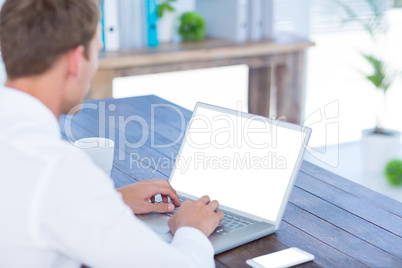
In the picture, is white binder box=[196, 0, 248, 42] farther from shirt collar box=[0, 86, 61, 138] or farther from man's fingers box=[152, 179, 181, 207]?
shirt collar box=[0, 86, 61, 138]

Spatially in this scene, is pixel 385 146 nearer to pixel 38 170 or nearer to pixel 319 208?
pixel 319 208

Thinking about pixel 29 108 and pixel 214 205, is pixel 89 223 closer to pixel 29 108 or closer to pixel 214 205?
pixel 29 108

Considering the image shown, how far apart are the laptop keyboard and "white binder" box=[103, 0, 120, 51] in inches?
73.8

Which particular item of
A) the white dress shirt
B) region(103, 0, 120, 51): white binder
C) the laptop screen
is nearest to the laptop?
the laptop screen

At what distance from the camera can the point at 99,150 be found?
138 cm

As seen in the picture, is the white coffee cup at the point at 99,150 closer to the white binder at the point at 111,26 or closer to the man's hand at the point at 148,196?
the man's hand at the point at 148,196

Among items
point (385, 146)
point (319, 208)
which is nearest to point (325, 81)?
point (385, 146)

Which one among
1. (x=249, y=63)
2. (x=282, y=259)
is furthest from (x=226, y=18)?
(x=282, y=259)

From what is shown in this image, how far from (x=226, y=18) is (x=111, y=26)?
0.71 m


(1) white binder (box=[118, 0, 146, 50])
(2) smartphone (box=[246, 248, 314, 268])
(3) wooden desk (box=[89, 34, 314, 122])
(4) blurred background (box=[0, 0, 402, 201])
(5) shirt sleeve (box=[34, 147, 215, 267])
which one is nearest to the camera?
(5) shirt sleeve (box=[34, 147, 215, 267])

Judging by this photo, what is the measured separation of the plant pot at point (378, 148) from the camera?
3.54 m

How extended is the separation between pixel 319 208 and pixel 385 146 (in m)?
2.43

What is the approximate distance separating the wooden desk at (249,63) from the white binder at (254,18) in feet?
0.33

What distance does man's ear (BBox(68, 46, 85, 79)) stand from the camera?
92 centimetres
